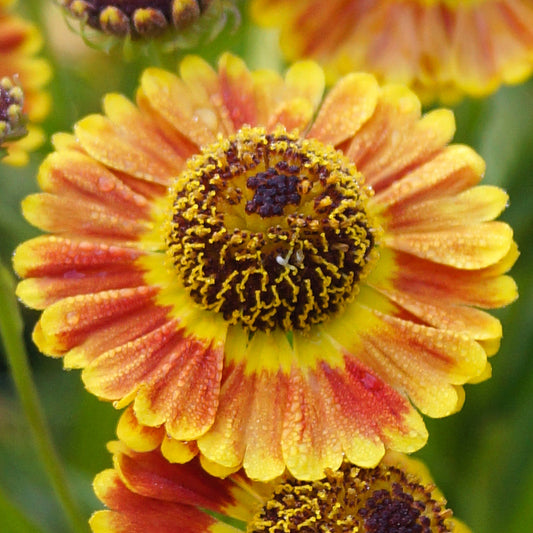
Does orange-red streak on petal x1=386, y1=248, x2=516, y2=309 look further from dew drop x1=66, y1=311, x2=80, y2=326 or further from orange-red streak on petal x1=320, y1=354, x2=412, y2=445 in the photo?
dew drop x1=66, y1=311, x2=80, y2=326

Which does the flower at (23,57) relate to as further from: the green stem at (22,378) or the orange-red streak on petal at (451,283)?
the orange-red streak on petal at (451,283)

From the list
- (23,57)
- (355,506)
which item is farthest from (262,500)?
(23,57)

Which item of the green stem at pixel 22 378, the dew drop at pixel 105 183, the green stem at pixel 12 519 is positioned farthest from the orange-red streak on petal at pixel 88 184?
the green stem at pixel 12 519

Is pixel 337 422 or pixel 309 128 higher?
pixel 309 128

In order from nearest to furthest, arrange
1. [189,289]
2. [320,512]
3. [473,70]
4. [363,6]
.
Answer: [320,512]
[189,289]
[473,70]
[363,6]

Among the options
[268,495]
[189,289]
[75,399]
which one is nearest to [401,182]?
[189,289]

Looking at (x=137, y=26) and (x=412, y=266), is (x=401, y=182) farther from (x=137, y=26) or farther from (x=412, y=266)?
(x=137, y=26)

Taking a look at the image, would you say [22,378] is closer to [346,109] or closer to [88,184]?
[88,184]
